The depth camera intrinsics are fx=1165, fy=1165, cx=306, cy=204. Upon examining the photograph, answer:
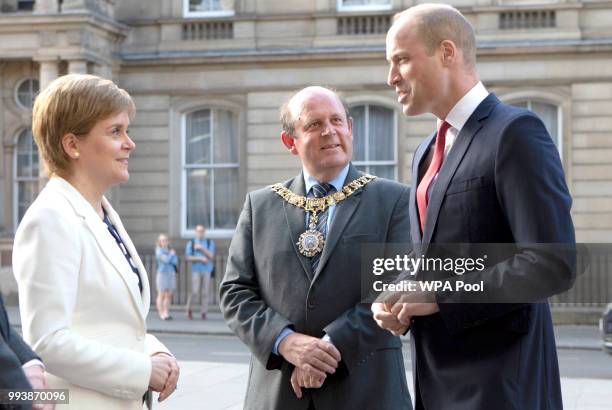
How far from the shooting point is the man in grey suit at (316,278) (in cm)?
465

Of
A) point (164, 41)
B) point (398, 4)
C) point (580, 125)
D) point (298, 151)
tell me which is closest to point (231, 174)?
point (164, 41)

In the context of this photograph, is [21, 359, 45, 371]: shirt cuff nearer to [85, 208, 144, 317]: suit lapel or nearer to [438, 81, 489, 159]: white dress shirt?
[85, 208, 144, 317]: suit lapel

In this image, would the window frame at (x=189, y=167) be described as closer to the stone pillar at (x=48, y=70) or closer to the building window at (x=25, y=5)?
the stone pillar at (x=48, y=70)

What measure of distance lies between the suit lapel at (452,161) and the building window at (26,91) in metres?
22.8

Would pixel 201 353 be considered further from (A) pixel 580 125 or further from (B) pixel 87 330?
(B) pixel 87 330

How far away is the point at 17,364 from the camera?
3188mm

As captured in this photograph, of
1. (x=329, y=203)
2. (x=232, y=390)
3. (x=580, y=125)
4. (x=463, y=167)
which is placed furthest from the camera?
(x=580, y=125)

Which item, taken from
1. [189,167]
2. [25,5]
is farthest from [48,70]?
[189,167]

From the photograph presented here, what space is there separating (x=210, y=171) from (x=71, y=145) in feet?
71.9

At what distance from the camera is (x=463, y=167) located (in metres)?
3.69

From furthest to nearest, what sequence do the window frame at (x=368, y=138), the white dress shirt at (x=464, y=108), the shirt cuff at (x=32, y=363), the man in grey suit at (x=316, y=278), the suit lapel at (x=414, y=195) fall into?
→ the window frame at (x=368, y=138) → the man in grey suit at (x=316, y=278) → the suit lapel at (x=414, y=195) → the white dress shirt at (x=464, y=108) → the shirt cuff at (x=32, y=363)

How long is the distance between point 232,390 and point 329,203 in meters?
7.48

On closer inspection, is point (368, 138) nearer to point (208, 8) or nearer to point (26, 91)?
point (208, 8)

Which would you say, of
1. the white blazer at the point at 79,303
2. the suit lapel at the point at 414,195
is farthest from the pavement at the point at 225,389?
the suit lapel at the point at 414,195
